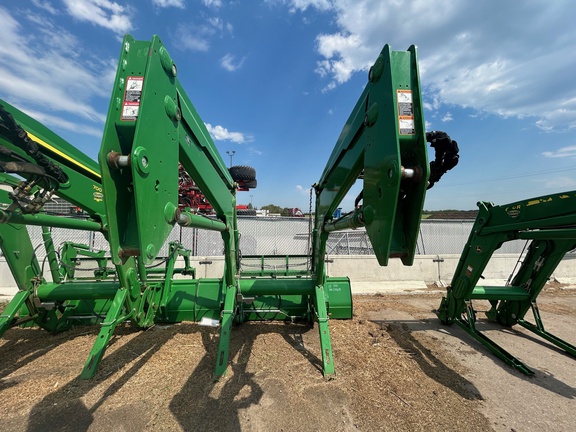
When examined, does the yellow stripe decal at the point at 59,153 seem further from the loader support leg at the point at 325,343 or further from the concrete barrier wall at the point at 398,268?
the concrete barrier wall at the point at 398,268

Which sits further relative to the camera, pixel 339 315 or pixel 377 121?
pixel 339 315

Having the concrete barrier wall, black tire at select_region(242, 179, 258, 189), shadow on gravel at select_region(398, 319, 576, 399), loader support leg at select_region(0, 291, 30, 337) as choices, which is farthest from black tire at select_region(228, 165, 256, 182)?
shadow on gravel at select_region(398, 319, 576, 399)

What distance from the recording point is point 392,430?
8.07 feet

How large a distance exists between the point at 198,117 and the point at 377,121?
6.03 feet

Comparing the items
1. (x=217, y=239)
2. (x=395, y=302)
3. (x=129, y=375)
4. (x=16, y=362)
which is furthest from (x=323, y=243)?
(x=217, y=239)

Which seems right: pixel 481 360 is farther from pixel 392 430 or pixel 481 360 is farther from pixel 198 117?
pixel 198 117

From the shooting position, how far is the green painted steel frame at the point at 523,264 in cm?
363

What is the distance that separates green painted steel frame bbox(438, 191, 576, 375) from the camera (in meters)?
3.63

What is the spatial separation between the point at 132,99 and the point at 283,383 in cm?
330

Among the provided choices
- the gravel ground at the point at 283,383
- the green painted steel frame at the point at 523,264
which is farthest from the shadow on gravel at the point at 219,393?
the green painted steel frame at the point at 523,264

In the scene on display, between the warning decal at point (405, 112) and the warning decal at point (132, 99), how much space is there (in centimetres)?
183

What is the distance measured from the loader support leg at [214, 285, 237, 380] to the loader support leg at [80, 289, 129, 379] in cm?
137

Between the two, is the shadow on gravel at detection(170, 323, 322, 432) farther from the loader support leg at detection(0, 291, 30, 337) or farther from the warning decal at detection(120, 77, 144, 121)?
the warning decal at detection(120, 77, 144, 121)

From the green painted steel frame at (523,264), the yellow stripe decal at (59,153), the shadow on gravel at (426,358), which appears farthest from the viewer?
the green painted steel frame at (523,264)
